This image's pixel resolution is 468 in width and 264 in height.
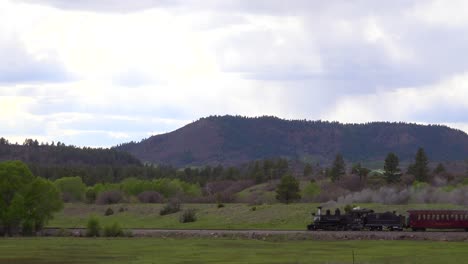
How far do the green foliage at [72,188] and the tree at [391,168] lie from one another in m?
58.3

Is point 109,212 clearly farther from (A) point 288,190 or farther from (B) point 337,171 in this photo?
(B) point 337,171

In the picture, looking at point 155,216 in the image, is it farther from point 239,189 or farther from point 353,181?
point 239,189

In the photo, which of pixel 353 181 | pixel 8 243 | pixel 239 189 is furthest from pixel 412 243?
pixel 239 189

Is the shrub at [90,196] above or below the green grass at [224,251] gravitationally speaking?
above

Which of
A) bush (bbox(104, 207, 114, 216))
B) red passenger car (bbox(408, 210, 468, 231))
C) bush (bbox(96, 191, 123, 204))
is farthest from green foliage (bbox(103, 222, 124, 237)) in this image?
bush (bbox(96, 191, 123, 204))

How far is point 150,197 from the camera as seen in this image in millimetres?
154750

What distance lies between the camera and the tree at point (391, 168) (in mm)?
163500

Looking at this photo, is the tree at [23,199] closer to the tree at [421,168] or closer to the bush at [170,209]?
the bush at [170,209]

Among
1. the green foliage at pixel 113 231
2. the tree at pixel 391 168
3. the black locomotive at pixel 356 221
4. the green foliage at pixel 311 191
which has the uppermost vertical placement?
the tree at pixel 391 168

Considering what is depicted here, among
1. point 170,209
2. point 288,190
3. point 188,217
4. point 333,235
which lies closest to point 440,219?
point 333,235

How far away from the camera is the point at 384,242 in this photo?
74.2m

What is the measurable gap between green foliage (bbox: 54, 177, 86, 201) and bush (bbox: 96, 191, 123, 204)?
16839mm

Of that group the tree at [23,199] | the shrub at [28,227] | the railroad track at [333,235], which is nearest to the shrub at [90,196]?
the tree at [23,199]

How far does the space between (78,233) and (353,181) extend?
295ft
